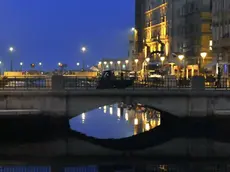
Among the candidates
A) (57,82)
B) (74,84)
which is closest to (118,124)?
(74,84)

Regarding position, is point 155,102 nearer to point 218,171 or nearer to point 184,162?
point 184,162

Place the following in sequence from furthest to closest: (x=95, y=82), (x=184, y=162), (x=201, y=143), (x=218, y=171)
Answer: (x=95, y=82), (x=201, y=143), (x=184, y=162), (x=218, y=171)

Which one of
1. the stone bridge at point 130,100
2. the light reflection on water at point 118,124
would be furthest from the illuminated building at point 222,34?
the stone bridge at point 130,100

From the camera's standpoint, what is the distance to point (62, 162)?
42.5 m

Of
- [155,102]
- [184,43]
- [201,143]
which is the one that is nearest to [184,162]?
[201,143]

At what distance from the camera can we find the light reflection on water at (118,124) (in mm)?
58719

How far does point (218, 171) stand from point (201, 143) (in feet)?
42.5

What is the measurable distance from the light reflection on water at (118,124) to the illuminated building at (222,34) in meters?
13.6

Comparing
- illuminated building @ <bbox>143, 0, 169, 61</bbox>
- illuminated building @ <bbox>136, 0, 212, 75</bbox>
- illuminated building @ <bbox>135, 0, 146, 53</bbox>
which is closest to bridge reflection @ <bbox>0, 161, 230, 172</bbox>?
illuminated building @ <bbox>136, 0, 212, 75</bbox>

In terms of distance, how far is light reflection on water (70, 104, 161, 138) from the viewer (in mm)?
58719

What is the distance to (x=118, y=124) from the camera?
66125 millimetres

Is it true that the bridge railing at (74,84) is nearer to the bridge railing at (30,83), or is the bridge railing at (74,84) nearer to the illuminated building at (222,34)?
the bridge railing at (30,83)

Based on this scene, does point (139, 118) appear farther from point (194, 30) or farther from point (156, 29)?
point (156, 29)

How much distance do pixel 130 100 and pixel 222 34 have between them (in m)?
36.1
